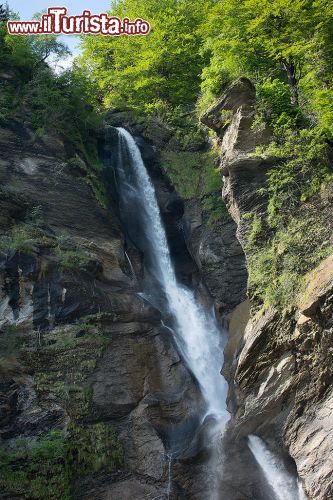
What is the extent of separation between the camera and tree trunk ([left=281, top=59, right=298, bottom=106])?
14.6 m

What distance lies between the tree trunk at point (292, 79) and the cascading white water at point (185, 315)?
7.63 meters

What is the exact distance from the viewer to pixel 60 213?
1599 centimetres

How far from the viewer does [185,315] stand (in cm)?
1700

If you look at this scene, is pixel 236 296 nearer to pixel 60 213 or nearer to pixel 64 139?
pixel 60 213

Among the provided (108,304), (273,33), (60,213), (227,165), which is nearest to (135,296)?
(108,304)

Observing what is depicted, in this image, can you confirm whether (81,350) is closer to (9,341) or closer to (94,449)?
(9,341)

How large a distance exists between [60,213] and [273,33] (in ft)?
30.2

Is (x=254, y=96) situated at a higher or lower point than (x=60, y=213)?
higher

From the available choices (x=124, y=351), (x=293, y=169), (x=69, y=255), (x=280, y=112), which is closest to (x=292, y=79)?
(x=280, y=112)

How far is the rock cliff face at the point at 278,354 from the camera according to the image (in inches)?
389

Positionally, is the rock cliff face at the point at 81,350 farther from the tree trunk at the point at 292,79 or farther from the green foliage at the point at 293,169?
the tree trunk at the point at 292,79

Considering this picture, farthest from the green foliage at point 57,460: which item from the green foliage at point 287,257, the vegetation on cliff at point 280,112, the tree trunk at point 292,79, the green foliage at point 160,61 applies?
the green foliage at point 160,61

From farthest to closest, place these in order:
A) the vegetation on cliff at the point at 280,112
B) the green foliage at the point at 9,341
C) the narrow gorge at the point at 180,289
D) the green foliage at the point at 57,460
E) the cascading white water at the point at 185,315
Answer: the cascading white water at the point at 185,315 < the green foliage at the point at 9,341 < the vegetation on cliff at the point at 280,112 < the narrow gorge at the point at 180,289 < the green foliage at the point at 57,460

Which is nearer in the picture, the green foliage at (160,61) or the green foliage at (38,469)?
the green foliage at (38,469)
